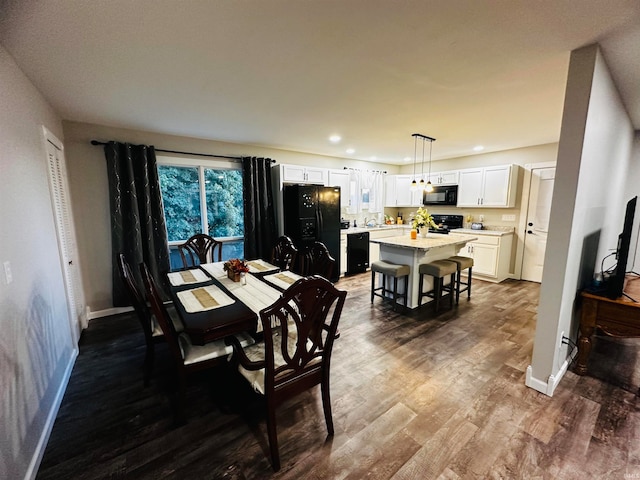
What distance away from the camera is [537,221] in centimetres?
474

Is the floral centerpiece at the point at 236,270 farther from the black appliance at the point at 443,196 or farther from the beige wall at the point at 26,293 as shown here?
the black appliance at the point at 443,196

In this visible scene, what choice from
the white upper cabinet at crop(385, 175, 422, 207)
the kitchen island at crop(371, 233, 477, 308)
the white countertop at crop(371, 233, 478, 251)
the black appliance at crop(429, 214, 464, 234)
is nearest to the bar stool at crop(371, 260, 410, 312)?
the kitchen island at crop(371, 233, 477, 308)

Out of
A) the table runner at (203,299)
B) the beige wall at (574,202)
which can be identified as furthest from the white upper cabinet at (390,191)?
the table runner at (203,299)

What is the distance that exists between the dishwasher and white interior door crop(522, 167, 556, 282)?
2939mm

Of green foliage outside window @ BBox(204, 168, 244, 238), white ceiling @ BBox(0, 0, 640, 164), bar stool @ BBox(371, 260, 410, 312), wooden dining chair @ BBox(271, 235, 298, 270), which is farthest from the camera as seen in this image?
green foliage outside window @ BBox(204, 168, 244, 238)

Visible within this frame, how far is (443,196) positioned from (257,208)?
3.96 metres

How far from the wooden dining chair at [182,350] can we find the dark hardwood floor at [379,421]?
288 millimetres

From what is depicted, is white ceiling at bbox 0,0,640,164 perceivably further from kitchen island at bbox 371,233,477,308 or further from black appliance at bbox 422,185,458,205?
black appliance at bbox 422,185,458,205

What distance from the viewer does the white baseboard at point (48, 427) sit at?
4.89ft

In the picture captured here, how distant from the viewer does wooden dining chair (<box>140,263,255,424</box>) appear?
1.66m

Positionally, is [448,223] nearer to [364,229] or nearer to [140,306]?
[364,229]

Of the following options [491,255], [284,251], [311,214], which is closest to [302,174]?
[311,214]

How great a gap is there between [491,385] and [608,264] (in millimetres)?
2870

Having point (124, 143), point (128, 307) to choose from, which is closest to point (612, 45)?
point (124, 143)
